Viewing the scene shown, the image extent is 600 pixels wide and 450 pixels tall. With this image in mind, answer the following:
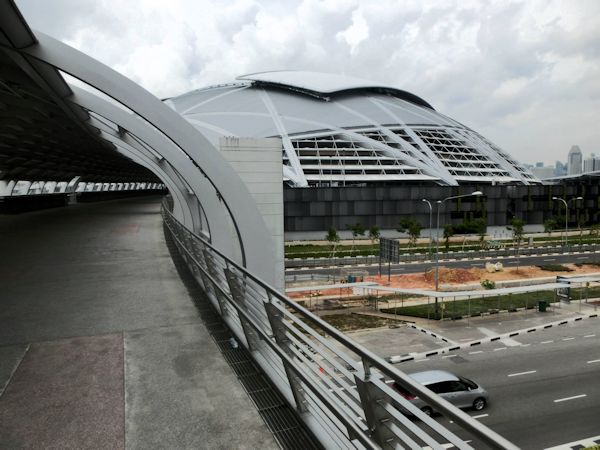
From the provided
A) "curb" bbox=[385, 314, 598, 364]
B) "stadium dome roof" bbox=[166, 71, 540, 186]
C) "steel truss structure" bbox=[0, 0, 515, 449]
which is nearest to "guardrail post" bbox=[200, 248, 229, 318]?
"steel truss structure" bbox=[0, 0, 515, 449]

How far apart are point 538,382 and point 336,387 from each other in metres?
15.1

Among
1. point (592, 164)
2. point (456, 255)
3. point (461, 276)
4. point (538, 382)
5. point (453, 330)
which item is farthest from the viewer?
point (592, 164)

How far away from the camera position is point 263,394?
372 centimetres

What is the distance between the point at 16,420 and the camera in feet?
10.8

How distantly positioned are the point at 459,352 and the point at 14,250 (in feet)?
54.1

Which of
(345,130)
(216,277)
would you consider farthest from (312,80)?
(216,277)

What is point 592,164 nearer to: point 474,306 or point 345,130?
point 345,130

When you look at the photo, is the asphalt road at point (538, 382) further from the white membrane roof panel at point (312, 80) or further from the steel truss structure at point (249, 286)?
the white membrane roof panel at point (312, 80)

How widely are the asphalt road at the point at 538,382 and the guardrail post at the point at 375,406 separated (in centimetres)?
1011

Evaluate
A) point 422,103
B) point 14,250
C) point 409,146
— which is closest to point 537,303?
point 14,250

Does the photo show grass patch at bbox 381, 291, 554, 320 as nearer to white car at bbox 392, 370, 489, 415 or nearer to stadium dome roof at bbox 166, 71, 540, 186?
white car at bbox 392, 370, 489, 415

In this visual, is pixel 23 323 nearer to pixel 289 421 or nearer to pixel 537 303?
pixel 289 421

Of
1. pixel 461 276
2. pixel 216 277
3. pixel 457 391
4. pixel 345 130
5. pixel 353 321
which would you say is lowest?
pixel 353 321

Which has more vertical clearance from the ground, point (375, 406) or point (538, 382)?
point (375, 406)
